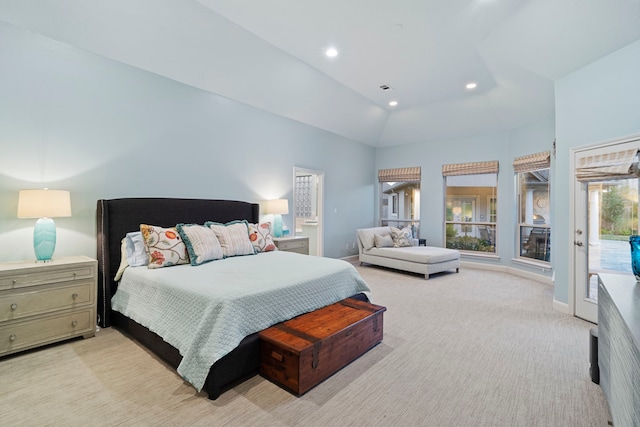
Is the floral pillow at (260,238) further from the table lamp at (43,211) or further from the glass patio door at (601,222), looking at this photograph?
the glass patio door at (601,222)

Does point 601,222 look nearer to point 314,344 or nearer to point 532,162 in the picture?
point 532,162

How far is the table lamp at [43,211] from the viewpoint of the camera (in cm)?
260

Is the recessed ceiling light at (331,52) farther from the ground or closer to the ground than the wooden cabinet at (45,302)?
farther from the ground

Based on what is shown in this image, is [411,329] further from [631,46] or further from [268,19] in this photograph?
[268,19]

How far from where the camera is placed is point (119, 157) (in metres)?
3.42

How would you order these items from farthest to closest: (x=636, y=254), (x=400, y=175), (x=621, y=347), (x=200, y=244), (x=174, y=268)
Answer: (x=400, y=175) → (x=200, y=244) → (x=174, y=268) → (x=636, y=254) → (x=621, y=347)

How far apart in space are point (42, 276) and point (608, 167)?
536 centimetres

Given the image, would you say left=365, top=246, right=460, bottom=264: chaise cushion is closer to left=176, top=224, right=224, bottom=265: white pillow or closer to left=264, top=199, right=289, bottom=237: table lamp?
left=264, top=199, right=289, bottom=237: table lamp

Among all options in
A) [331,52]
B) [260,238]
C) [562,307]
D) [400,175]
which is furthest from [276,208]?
[562,307]

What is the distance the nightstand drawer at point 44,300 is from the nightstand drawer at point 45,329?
7cm

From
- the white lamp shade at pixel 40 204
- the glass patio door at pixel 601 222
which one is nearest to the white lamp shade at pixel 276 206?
the white lamp shade at pixel 40 204

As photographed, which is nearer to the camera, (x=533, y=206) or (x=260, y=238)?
(x=260, y=238)

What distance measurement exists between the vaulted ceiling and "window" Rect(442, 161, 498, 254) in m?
1.34

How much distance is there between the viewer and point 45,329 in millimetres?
2582
